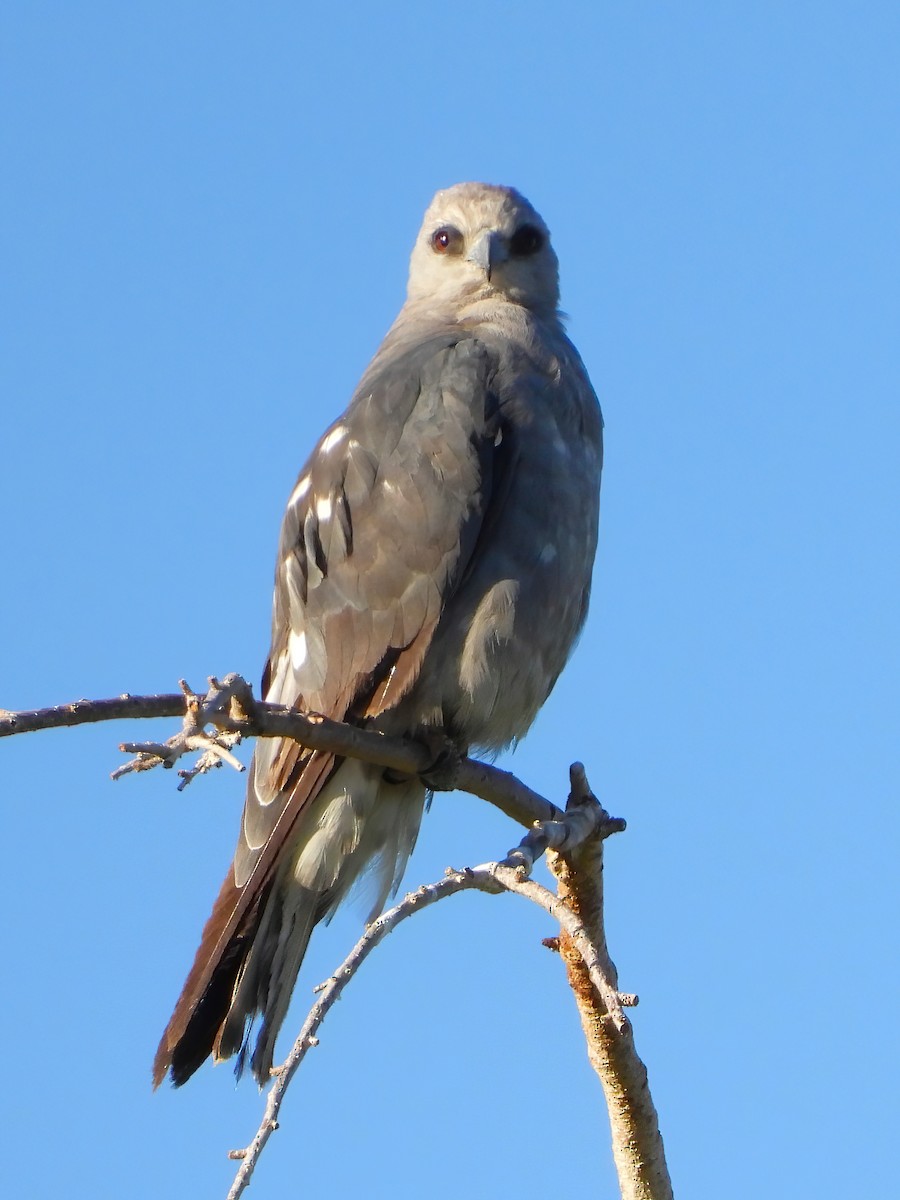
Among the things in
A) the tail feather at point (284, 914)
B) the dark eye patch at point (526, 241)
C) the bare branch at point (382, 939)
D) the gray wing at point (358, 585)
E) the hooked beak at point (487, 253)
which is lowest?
the bare branch at point (382, 939)

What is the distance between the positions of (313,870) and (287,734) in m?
1.95

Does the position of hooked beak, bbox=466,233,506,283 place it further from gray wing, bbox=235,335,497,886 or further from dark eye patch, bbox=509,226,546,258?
gray wing, bbox=235,335,497,886

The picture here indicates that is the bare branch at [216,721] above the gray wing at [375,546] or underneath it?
underneath

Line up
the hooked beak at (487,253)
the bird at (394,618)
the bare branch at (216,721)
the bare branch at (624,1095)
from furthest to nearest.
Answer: the hooked beak at (487,253) → the bird at (394,618) → the bare branch at (624,1095) → the bare branch at (216,721)

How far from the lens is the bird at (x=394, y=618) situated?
5.14 m

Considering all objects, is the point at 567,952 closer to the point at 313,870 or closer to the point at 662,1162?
the point at 662,1162

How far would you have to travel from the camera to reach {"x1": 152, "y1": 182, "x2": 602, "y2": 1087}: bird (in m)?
5.14

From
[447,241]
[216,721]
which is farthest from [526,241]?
[216,721]

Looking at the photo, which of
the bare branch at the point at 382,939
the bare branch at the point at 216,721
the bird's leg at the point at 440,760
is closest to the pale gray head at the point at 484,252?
the bird's leg at the point at 440,760

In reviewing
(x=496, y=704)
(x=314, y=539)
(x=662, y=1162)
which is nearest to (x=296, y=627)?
(x=314, y=539)

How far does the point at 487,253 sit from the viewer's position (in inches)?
265

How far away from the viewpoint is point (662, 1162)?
161 inches

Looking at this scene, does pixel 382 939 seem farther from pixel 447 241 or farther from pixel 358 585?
pixel 447 241

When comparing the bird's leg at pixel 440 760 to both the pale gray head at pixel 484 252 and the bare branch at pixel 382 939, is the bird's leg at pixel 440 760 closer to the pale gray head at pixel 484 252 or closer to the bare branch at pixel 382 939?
the bare branch at pixel 382 939
